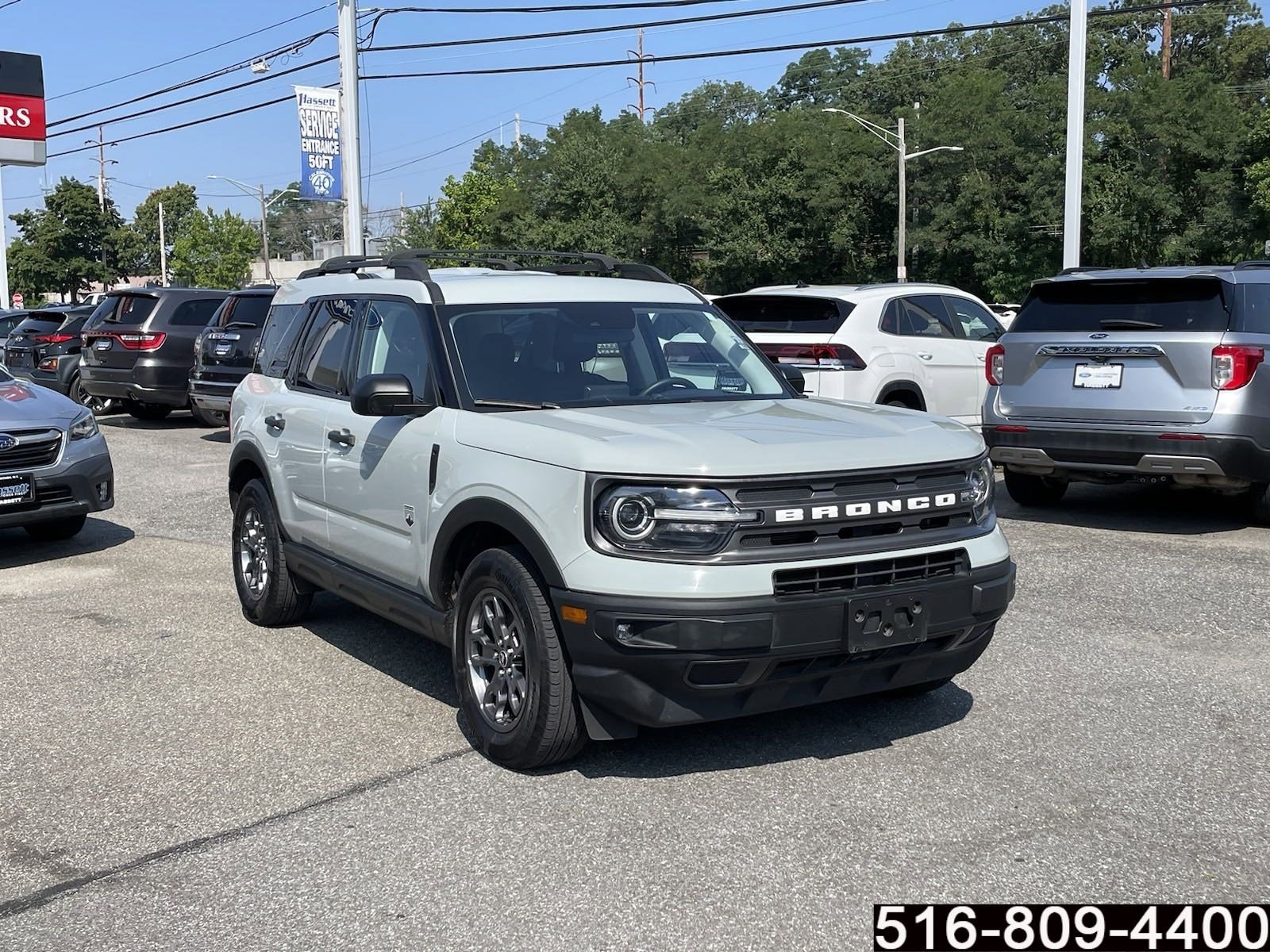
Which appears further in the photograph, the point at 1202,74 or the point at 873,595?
the point at 1202,74

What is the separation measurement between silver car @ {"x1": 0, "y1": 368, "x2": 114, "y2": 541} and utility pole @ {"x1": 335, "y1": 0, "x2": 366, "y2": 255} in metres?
15.6

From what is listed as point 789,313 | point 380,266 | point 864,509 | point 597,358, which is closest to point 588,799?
point 864,509

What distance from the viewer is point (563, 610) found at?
4.54 meters

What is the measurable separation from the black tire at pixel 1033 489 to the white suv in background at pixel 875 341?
1102 mm

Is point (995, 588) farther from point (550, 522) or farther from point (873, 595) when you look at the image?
point (550, 522)

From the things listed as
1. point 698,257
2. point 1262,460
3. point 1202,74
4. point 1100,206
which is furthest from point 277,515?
point 698,257

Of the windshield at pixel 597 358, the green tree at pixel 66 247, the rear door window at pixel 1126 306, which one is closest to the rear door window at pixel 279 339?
the windshield at pixel 597 358

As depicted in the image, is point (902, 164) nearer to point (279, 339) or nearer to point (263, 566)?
point (279, 339)

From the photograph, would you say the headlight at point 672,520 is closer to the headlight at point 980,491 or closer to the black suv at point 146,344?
the headlight at point 980,491

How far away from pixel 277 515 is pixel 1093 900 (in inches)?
180

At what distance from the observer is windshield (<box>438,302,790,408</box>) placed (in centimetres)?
558

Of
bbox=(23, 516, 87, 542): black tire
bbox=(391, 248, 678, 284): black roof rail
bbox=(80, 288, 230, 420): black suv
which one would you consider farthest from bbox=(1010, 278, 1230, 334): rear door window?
bbox=(80, 288, 230, 420): black suv

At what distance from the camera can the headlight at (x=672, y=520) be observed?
4.47 m

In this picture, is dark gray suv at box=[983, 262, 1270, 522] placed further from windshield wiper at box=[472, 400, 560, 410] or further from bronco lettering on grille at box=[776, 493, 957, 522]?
windshield wiper at box=[472, 400, 560, 410]
